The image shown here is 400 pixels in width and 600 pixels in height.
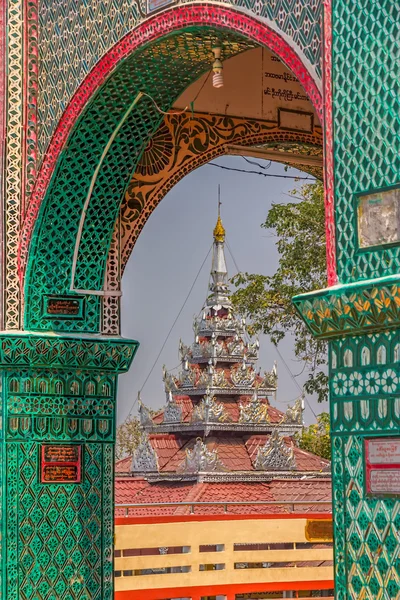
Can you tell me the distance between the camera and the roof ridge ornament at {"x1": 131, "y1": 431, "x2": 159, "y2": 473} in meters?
20.5

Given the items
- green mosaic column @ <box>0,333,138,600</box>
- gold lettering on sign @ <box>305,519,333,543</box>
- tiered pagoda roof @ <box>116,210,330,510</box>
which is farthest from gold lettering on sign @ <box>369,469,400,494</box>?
tiered pagoda roof @ <box>116,210,330,510</box>

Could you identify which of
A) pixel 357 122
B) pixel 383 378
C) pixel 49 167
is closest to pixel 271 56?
pixel 49 167

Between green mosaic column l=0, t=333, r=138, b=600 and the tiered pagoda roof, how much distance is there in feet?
39.2

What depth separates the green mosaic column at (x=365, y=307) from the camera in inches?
184

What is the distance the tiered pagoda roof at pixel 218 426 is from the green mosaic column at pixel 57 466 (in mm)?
11939

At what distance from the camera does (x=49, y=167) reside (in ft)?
23.4

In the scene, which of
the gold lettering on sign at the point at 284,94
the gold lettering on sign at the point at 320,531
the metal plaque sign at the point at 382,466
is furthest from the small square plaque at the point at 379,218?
the gold lettering on sign at the point at 320,531

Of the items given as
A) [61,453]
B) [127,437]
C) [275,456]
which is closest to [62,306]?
[61,453]

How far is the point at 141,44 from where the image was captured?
626 centimetres

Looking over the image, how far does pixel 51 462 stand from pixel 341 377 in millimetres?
2928

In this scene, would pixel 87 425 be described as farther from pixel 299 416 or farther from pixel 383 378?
pixel 299 416

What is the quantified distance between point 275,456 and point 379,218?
15485 millimetres

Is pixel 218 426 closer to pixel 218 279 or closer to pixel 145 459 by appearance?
pixel 145 459

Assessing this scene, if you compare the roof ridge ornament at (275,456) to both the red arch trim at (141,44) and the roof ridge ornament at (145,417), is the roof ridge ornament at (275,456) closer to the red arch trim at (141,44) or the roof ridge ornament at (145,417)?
the roof ridge ornament at (145,417)
